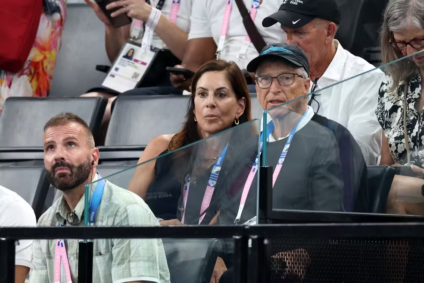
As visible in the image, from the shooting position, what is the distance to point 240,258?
1333 mm

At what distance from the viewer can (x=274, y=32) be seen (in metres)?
3.91

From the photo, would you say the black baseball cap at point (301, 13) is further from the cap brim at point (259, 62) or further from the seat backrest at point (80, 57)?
the seat backrest at point (80, 57)

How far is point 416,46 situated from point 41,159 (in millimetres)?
1949

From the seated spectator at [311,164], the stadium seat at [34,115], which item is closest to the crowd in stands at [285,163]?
the seated spectator at [311,164]

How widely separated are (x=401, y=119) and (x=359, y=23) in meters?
2.37

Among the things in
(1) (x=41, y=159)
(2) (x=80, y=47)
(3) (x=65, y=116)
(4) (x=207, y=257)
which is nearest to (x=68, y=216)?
(3) (x=65, y=116)

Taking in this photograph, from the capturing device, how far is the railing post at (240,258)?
133 centimetres

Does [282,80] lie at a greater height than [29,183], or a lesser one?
greater


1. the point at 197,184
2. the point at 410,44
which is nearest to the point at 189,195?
the point at 197,184

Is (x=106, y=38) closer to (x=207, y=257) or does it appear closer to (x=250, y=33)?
(x=250, y=33)

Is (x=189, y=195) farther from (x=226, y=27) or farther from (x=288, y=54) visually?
(x=226, y=27)

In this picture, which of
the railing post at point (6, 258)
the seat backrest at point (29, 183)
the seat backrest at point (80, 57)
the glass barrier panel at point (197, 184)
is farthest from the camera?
the seat backrest at point (80, 57)

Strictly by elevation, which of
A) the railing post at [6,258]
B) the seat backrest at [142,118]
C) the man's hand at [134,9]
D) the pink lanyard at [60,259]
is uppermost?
the man's hand at [134,9]

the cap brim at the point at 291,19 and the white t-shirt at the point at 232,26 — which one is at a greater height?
the white t-shirt at the point at 232,26
